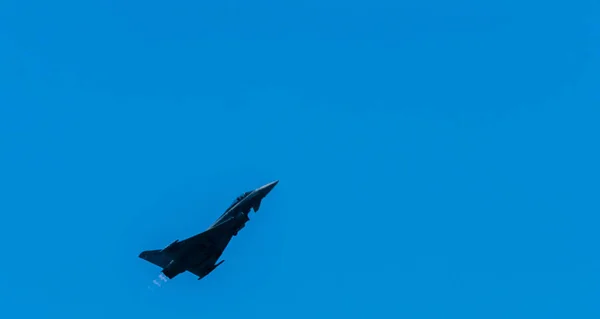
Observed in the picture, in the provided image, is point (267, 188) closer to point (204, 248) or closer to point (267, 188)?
point (267, 188)

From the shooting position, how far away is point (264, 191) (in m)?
88.2

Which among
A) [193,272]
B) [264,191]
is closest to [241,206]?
[264,191]

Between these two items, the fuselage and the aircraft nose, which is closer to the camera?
the fuselage

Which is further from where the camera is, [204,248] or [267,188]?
[267,188]

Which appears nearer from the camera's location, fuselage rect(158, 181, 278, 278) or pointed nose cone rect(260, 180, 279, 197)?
fuselage rect(158, 181, 278, 278)

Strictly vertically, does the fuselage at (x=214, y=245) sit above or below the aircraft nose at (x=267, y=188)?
below

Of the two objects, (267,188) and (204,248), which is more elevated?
(267,188)

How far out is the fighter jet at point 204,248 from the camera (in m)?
84.2

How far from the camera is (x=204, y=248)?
85.1m

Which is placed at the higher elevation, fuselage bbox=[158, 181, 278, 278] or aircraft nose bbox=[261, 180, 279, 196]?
aircraft nose bbox=[261, 180, 279, 196]

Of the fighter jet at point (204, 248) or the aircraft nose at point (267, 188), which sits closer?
the fighter jet at point (204, 248)

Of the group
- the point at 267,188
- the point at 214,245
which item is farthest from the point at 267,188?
the point at 214,245

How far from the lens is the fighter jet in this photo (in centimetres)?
8425

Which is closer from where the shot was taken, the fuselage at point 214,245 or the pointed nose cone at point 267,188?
the fuselage at point 214,245
